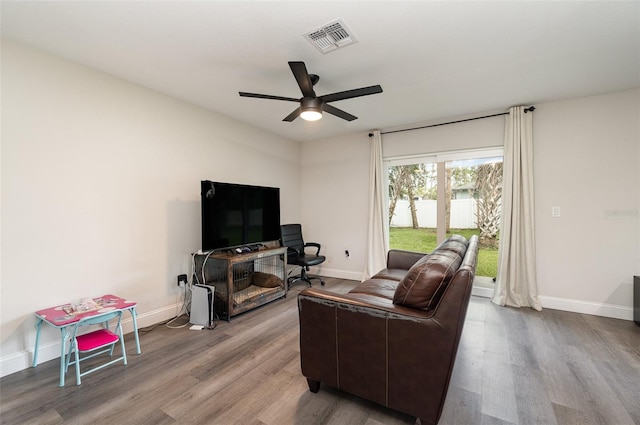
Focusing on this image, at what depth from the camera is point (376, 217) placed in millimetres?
4457

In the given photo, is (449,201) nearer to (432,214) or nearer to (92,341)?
(432,214)

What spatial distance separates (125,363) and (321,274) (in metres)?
3.33

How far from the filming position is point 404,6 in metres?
1.74

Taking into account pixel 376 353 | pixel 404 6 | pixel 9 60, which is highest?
pixel 404 6

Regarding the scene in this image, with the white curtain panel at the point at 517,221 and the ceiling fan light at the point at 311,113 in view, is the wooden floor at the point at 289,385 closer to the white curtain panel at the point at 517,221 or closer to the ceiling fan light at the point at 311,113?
the white curtain panel at the point at 517,221

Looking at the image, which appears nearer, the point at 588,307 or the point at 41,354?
the point at 41,354

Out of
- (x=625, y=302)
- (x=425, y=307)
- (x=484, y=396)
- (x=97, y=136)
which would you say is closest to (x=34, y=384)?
(x=97, y=136)

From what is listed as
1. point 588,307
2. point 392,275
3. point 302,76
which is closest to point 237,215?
point 302,76

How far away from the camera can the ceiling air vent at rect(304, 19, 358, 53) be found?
1918 millimetres

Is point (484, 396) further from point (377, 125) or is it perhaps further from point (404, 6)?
point (377, 125)

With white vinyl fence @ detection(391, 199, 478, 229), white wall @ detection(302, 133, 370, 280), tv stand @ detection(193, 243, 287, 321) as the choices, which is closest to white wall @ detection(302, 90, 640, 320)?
white vinyl fence @ detection(391, 199, 478, 229)

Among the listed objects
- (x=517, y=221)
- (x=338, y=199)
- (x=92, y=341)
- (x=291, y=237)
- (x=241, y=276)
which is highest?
(x=338, y=199)

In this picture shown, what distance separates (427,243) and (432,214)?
48 cm

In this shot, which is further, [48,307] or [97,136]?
[97,136]
